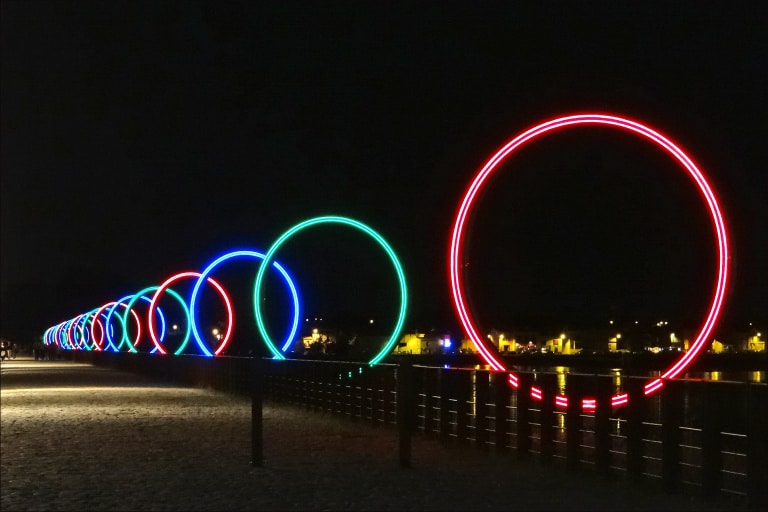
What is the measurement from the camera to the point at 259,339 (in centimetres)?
2919

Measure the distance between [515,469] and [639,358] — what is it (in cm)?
1549

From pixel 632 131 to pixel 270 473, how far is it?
20.5 ft

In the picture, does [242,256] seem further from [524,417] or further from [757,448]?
[757,448]

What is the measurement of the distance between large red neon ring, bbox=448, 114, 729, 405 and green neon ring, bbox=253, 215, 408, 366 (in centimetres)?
801

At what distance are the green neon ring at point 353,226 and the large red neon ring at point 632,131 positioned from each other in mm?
8011

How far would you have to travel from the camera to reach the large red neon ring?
13.1 m

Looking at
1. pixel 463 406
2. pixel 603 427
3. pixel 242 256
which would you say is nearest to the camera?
pixel 603 427

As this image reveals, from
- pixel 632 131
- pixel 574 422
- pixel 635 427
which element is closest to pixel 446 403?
pixel 574 422

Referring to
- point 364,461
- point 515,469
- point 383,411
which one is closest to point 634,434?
point 515,469

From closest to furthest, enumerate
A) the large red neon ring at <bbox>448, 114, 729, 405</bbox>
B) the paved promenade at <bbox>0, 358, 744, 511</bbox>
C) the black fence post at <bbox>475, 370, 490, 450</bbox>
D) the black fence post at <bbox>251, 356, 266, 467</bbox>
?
the paved promenade at <bbox>0, 358, 744, 511</bbox> → the large red neon ring at <bbox>448, 114, 729, 405</bbox> → the black fence post at <bbox>251, 356, 266, 467</bbox> → the black fence post at <bbox>475, 370, 490, 450</bbox>

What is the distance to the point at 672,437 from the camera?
10641mm

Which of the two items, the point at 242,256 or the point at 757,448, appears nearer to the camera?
the point at 757,448

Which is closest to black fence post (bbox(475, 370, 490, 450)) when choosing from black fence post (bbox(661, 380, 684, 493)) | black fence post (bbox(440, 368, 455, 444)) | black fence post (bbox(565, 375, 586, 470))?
black fence post (bbox(440, 368, 455, 444))

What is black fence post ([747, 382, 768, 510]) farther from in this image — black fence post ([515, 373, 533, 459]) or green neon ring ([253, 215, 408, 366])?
green neon ring ([253, 215, 408, 366])
